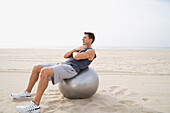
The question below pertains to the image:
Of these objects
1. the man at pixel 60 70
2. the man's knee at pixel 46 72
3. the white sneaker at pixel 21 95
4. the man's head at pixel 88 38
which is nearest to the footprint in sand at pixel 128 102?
the man at pixel 60 70

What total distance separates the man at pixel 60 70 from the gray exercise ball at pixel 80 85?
0.16 metres

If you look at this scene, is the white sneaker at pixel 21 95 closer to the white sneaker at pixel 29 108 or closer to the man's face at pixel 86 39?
the white sneaker at pixel 29 108

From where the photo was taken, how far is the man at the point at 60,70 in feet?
12.9

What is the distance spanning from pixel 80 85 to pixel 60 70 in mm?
691

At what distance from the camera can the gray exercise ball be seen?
15.0 ft

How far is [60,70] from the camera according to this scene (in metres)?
4.35

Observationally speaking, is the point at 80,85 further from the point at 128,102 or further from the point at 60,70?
the point at 128,102

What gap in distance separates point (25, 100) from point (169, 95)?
452 cm

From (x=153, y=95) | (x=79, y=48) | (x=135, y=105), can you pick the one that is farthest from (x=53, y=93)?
(x=153, y=95)

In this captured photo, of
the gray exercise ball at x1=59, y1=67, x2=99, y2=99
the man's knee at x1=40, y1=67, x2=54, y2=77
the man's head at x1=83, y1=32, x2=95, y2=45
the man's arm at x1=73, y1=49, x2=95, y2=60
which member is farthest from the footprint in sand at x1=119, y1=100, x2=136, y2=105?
the man's knee at x1=40, y1=67, x2=54, y2=77

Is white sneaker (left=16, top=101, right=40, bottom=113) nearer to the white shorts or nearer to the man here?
the man

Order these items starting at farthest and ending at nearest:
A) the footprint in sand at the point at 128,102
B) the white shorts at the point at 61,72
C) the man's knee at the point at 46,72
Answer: the footprint in sand at the point at 128,102
the white shorts at the point at 61,72
the man's knee at the point at 46,72

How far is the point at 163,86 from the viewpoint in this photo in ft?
21.6

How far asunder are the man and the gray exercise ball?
157 mm
